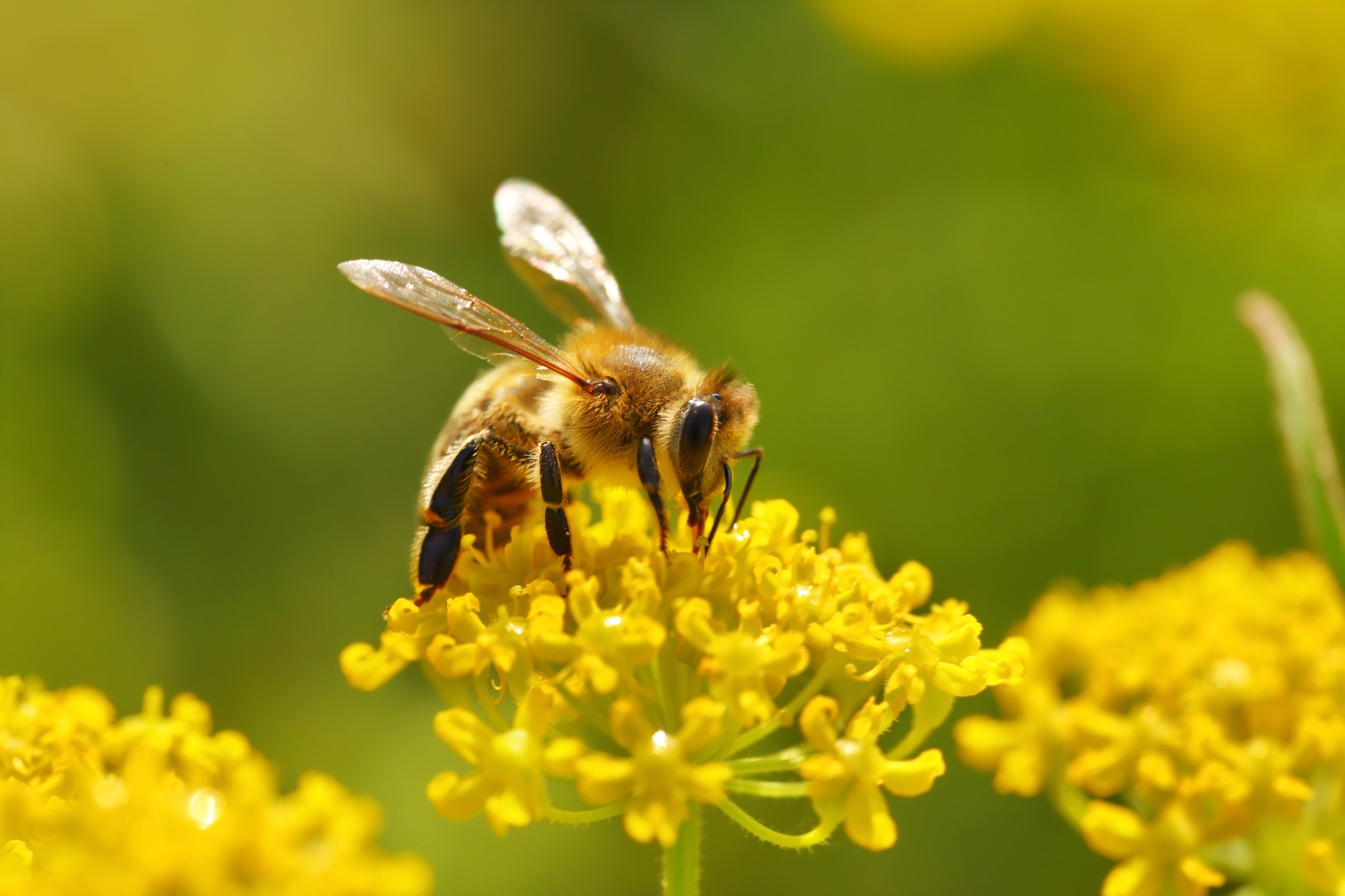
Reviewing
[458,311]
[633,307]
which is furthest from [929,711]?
[633,307]

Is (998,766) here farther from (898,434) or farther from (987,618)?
(898,434)

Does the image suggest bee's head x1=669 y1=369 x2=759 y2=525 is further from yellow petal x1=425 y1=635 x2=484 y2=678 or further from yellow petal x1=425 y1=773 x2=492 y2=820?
yellow petal x1=425 y1=773 x2=492 y2=820

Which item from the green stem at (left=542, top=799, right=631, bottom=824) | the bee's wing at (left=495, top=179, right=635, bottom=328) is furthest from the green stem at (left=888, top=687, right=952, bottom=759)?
the bee's wing at (left=495, top=179, right=635, bottom=328)

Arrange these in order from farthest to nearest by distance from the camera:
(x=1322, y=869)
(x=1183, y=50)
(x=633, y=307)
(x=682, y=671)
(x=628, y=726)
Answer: (x=1183, y=50), (x=633, y=307), (x=1322, y=869), (x=682, y=671), (x=628, y=726)

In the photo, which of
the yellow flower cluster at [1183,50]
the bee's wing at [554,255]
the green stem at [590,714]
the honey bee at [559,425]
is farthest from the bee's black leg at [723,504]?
the yellow flower cluster at [1183,50]

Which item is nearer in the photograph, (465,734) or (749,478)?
(465,734)

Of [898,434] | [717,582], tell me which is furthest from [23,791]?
[898,434]

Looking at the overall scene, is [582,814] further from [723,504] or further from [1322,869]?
[1322,869]
